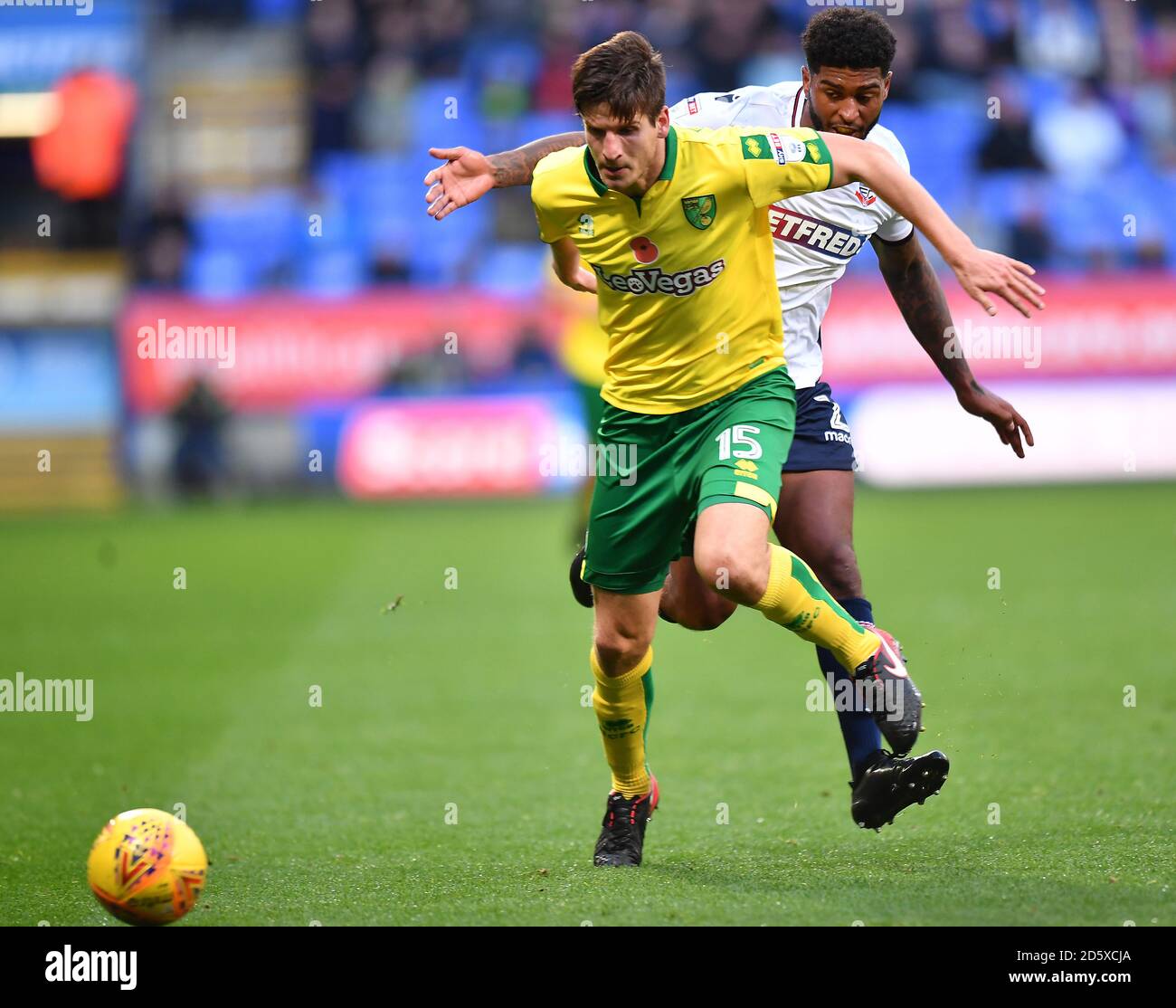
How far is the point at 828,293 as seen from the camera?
5.63 m

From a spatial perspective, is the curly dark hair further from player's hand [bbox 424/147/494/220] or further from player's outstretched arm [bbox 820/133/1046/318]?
player's hand [bbox 424/147/494/220]

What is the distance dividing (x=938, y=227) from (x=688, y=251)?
693 mm

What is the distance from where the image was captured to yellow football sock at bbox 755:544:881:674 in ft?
14.9

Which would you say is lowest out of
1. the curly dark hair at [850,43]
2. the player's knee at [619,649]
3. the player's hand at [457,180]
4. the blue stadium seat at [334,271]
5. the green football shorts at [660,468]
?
the player's knee at [619,649]

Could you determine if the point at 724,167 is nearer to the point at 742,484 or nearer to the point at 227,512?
the point at 742,484

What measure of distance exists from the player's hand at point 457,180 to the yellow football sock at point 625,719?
1405 mm

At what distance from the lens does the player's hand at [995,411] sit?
5.43 m

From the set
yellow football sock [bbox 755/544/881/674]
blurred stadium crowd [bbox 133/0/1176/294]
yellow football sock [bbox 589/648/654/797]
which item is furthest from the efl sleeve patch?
blurred stadium crowd [bbox 133/0/1176/294]

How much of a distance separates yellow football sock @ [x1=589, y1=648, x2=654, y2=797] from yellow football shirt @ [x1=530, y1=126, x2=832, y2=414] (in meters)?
0.81

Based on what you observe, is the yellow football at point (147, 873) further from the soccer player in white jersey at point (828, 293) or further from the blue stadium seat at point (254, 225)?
the blue stadium seat at point (254, 225)

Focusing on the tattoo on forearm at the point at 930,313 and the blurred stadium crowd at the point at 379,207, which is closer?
the tattoo on forearm at the point at 930,313

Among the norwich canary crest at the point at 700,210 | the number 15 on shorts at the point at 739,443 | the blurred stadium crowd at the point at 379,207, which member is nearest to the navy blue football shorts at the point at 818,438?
the number 15 on shorts at the point at 739,443

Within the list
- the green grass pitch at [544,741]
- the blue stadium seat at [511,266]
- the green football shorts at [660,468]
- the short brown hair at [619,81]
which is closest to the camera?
the short brown hair at [619,81]
